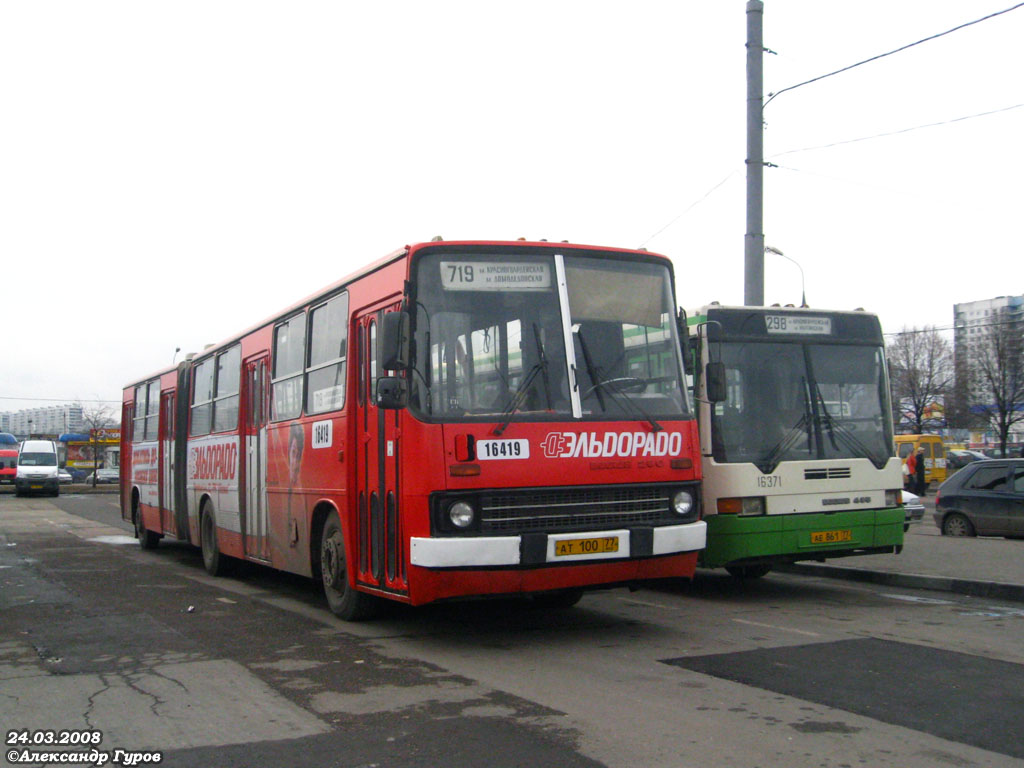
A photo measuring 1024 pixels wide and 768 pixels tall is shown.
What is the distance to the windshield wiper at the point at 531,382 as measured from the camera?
8172 millimetres

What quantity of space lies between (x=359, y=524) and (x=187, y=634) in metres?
1.82

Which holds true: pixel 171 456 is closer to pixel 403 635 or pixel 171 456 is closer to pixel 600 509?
pixel 403 635

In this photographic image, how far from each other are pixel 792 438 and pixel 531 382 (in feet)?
13.7

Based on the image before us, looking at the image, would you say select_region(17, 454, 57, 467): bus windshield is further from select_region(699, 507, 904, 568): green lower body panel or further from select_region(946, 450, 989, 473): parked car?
select_region(946, 450, 989, 473): parked car

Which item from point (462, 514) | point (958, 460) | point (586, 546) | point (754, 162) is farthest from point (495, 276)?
point (958, 460)

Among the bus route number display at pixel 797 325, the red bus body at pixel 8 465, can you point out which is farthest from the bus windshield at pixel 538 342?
the red bus body at pixel 8 465

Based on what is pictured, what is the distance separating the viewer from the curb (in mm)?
11555

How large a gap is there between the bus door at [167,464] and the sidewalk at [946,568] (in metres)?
9.83

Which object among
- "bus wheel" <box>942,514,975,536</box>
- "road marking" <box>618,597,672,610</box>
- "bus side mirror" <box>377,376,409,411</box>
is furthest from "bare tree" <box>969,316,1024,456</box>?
"bus side mirror" <box>377,376,409,411</box>

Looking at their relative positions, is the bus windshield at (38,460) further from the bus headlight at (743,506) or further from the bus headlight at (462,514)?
the bus headlight at (462,514)

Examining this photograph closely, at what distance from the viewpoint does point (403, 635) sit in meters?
9.20

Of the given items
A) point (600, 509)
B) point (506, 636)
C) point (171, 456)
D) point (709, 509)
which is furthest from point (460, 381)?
point (171, 456)

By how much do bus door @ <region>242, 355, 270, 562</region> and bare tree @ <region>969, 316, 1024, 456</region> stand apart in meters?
44.0

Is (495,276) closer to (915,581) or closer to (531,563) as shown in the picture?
(531,563)
